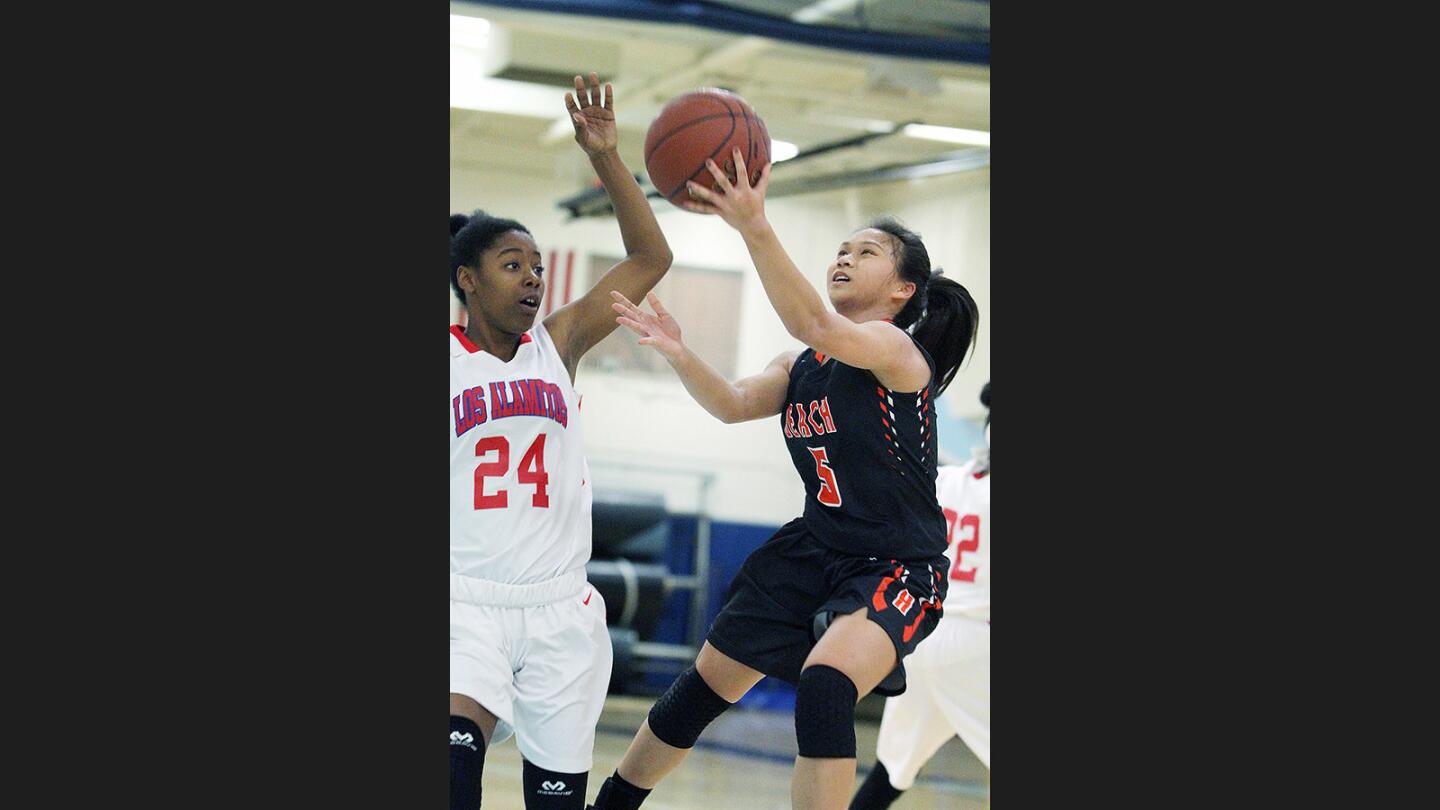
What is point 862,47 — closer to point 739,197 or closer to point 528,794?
point 739,197

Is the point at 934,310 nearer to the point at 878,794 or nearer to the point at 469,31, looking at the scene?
the point at 878,794

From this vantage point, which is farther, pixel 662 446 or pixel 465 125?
pixel 662 446

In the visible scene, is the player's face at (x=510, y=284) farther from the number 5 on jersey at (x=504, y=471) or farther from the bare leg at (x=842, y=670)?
the bare leg at (x=842, y=670)

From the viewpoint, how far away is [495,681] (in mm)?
3439

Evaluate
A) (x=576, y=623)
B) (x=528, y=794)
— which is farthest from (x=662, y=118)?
(x=528, y=794)

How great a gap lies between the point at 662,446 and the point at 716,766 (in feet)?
12.6

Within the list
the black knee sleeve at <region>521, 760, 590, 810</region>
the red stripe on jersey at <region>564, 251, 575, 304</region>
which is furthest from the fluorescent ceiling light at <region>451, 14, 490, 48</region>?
the black knee sleeve at <region>521, 760, 590, 810</region>

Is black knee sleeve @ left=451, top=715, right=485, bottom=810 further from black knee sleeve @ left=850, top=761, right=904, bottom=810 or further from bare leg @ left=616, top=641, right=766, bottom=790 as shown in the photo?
black knee sleeve @ left=850, top=761, right=904, bottom=810

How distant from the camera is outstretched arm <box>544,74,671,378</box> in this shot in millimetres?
3688

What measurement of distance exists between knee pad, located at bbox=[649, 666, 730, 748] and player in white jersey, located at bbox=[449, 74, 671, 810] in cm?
24

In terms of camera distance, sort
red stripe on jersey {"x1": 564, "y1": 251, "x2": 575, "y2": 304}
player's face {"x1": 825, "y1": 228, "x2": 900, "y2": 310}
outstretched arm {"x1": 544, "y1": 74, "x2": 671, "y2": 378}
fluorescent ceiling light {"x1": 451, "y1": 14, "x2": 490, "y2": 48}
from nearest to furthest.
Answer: outstretched arm {"x1": 544, "y1": 74, "x2": 671, "y2": 378} → player's face {"x1": 825, "y1": 228, "x2": 900, "y2": 310} → fluorescent ceiling light {"x1": 451, "y1": 14, "x2": 490, "y2": 48} → red stripe on jersey {"x1": 564, "y1": 251, "x2": 575, "y2": 304}

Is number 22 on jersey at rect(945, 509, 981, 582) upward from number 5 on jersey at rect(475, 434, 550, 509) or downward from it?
downward

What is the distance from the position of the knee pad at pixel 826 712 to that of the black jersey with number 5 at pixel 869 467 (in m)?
0.39

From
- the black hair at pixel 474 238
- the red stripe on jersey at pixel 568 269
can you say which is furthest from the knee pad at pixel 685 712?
the red stripe on jersey at pixel 568 269
